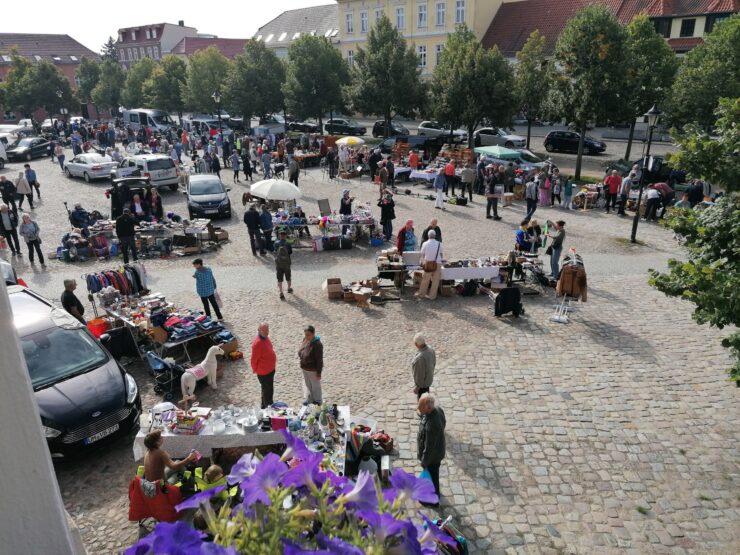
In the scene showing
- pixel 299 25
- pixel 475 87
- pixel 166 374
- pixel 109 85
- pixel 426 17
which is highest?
pixel 299 25

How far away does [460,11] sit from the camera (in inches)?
1844

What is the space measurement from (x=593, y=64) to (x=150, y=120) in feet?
112

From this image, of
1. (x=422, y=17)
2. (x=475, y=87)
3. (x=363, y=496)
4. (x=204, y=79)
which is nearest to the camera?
(x=363, y=496)

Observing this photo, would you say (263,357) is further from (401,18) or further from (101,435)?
(401,18)

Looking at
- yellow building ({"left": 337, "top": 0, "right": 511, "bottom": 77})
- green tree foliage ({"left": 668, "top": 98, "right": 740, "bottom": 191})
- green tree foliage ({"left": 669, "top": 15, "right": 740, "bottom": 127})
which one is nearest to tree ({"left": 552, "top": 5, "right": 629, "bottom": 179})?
green tree foliage ({"left": 669, "top": 15, "right": 740, "bottom": 127})

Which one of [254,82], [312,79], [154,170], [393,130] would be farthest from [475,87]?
[254,82]

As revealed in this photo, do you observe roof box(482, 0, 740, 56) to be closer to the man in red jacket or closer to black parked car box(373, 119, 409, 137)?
black parked car box(373, 119, 409, 137)

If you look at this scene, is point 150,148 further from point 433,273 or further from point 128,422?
point 128,422

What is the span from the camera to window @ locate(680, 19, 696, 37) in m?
41.3

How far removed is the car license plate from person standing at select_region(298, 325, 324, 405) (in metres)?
2.71

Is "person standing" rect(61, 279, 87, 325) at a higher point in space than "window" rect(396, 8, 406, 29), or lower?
lower

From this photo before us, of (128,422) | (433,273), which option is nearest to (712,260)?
(433,273)

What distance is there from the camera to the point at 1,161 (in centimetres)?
3372

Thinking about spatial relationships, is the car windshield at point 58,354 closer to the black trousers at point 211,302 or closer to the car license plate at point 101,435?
the car license plate at point 101,435
